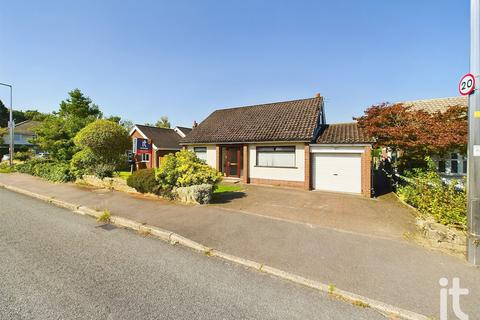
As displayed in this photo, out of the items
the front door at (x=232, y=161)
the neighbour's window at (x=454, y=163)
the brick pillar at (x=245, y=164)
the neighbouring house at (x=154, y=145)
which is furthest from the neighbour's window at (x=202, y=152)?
the neighbour's window at (x=454, y=163)

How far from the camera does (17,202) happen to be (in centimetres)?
924

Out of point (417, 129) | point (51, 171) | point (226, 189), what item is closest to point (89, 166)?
point (51, 171)

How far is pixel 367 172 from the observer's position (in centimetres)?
1101

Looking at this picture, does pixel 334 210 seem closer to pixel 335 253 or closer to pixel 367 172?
pixel 335 253

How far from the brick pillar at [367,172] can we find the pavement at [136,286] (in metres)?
9.06

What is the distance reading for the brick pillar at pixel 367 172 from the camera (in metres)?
10.9

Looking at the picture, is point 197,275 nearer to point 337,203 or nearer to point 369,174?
point 337,203

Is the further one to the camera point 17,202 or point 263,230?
point 17,202

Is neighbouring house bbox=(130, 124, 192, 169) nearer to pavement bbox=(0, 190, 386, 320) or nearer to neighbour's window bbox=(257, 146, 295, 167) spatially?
neighbour's window bbox=(257, 146, 295, 167)

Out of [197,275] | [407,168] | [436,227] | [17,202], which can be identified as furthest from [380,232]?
[17,202]

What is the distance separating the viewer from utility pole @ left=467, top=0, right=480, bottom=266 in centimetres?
412

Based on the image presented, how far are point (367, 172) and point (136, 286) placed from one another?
11053 mm

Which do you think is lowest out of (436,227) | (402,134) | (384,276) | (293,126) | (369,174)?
(384,276)

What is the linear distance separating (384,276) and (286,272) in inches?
64.7
